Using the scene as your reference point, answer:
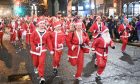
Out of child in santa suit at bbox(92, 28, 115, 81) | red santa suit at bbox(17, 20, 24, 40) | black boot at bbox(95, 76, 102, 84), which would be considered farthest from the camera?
red santa suit at bbox(17, 20, 24, 40)

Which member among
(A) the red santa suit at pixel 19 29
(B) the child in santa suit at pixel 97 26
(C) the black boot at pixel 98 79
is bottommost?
(C) the black boot at pixel 98 79

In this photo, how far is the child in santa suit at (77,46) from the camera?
10.1 m

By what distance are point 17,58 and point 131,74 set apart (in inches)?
254

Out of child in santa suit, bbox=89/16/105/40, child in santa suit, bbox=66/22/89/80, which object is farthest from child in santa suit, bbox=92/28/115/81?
child in santa suit, bbox=89/16/105/40

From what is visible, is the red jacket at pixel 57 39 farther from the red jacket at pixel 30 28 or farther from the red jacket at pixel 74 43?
the red jacket at pixel 30 28

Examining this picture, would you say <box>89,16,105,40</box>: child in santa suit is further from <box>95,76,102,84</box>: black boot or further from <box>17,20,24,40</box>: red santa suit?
<box>17,20,24,40</box>: red santa suit

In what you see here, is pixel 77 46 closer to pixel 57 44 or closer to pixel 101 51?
pixel 101 51

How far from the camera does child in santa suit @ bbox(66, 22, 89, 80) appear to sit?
10070 mm

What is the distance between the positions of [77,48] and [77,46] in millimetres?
62

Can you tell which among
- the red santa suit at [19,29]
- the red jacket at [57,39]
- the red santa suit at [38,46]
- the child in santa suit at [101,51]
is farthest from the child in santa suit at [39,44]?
the red santa suit at [19,29]

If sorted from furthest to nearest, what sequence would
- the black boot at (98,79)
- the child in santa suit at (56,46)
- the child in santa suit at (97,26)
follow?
the child in santa suit at (97,26), the child in santa suit at (56,46), the black boot at (98,79)

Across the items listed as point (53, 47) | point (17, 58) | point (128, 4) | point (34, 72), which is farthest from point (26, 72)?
point (128, 4)

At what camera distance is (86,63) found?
1365 centimetres

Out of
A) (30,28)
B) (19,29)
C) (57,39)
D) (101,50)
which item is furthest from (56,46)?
(19,29)
